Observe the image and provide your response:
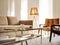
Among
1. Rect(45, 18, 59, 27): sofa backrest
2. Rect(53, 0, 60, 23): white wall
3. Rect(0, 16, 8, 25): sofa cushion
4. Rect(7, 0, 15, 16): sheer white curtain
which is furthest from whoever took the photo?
Rect(7, 0, 15, 16): sheer white curtain

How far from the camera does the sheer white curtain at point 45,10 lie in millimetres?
7418

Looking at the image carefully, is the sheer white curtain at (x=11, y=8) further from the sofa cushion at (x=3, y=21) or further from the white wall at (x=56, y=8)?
the white wall at (x=56, y=8)

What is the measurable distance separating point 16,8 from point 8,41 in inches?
255

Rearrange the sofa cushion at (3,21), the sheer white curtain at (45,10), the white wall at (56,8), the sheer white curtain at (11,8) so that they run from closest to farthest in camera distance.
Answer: the sofa cushion at (3,21) < the white wall at (56,8) < the sheer white curtain at (45,10) < the sheer white curtain at (11,8)

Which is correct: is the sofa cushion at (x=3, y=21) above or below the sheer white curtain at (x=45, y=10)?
below

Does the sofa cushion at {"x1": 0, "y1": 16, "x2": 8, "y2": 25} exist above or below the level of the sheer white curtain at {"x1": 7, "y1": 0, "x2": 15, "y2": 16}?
below

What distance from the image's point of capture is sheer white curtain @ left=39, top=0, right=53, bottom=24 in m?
7.42

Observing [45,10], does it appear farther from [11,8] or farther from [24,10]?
[11,8]

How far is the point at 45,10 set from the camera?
771cm

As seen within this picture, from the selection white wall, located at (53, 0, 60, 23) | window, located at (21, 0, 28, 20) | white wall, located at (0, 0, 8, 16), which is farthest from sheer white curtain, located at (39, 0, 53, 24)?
white wall, located at (0, 0, 8, 16)

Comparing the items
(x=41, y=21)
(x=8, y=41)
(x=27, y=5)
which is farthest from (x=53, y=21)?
(x=8, y=41)

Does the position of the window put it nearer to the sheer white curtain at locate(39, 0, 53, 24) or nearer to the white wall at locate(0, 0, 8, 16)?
the sheer white curtain at locate(39, 0, 53, 24)

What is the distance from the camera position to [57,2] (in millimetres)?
7105

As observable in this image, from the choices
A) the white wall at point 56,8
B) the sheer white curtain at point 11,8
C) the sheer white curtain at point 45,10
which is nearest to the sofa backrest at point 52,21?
the white wall at point 56,8
